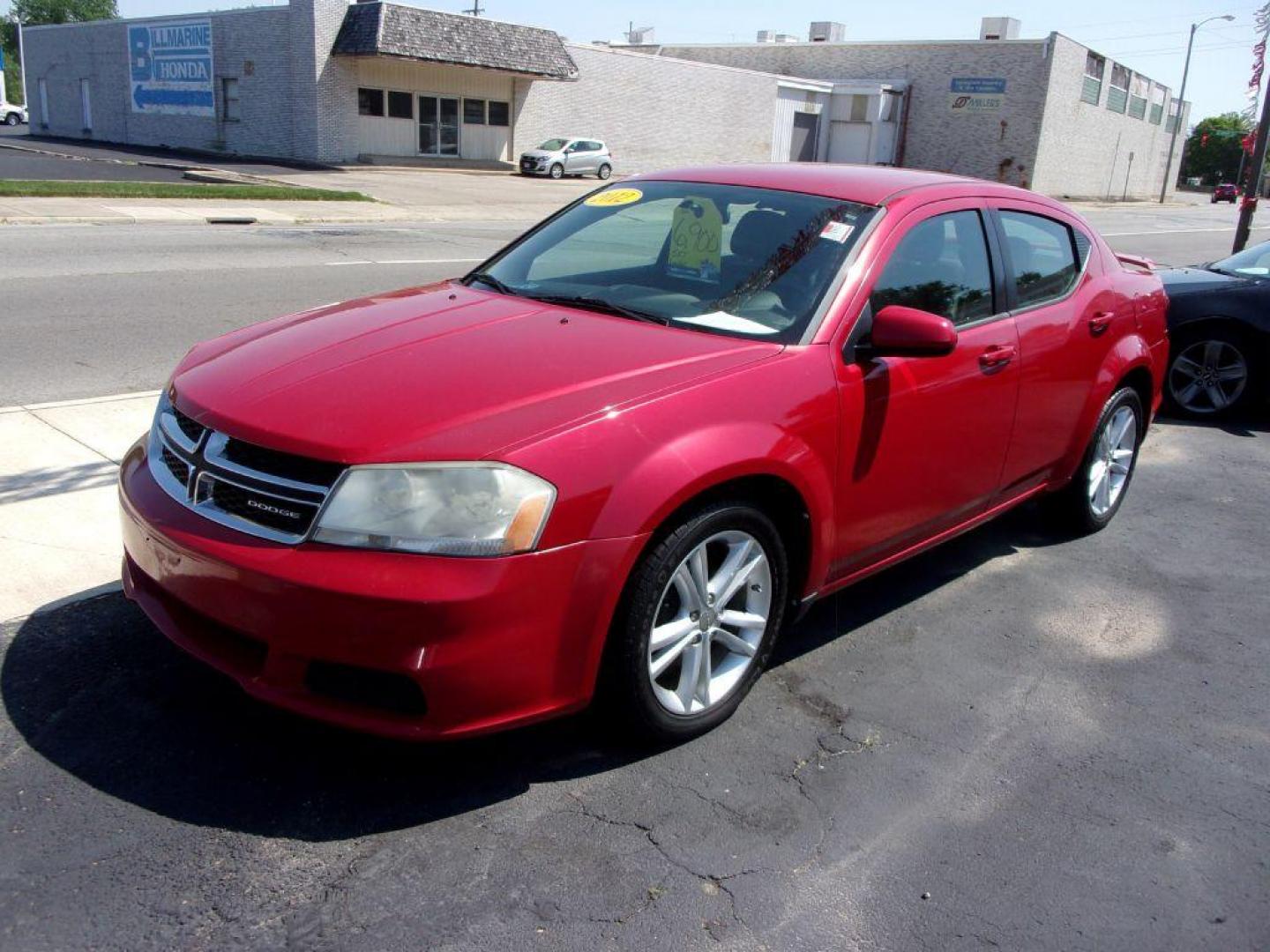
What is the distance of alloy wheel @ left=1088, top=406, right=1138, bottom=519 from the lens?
540 centimetres

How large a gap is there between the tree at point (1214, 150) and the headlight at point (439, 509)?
101253 mm

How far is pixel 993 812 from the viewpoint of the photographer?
10.6ft

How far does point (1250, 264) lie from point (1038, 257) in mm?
5083

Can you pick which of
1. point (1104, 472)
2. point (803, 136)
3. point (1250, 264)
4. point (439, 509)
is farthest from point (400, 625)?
point (803, 136)

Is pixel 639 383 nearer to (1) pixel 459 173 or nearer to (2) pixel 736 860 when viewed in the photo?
(2) pixel 736 860

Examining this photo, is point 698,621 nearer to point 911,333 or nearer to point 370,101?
point 911,333

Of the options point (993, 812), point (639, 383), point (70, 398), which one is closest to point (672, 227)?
point (639, 383)

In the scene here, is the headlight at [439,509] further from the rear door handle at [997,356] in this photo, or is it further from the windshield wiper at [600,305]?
the rear door handle at [997,356]

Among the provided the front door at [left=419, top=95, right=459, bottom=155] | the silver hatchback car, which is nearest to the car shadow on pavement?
the silver hatchback car

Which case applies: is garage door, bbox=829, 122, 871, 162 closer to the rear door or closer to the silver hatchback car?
the silver hatchback car

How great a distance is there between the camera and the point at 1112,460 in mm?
5629

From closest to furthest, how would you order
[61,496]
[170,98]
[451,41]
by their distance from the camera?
1. [61,496]
2. [451,41]
3. [170,98]

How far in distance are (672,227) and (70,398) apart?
4.35m

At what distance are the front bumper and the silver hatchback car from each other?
125 feet
